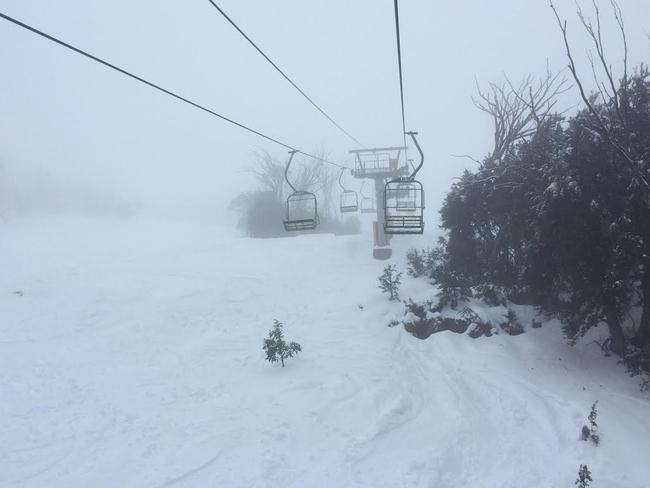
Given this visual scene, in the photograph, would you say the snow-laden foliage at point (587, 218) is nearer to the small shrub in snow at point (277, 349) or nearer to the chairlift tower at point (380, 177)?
the small shrub in snow at point (277, 349)

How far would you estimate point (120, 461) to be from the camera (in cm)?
737

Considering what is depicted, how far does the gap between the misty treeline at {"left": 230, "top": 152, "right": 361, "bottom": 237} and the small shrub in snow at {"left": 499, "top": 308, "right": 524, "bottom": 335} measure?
2642cm

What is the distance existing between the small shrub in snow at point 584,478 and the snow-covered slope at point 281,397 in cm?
23

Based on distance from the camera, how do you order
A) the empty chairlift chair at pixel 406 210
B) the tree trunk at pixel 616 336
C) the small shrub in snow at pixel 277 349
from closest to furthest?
the empty chairlift chair at pixel 406 210
the tree trunk at pixel 616 336
the small shrub in snow at pixel 277 349

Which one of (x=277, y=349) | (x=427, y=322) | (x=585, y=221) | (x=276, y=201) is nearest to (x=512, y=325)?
(x=427, y=322)

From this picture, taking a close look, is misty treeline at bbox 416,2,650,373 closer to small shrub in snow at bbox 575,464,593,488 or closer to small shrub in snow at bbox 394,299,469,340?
small shrub in snow at bbox 394,299,469,340

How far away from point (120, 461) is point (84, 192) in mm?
53993

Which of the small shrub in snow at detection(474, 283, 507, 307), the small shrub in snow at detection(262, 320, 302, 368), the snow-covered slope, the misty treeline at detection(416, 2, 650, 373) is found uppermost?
the misty treeline at detection(416, 2, 650, 373)

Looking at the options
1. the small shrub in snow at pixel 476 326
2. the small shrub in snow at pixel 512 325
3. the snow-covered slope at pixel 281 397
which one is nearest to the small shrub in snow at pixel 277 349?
the snow-covered slope at pixel 281 397

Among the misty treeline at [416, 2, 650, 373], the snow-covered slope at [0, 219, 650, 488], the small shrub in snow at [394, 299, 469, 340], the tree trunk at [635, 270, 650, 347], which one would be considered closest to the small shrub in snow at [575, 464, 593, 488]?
the snow-covered slope at [0, 219, 650, 488]

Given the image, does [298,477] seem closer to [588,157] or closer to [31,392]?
A: [31,392]

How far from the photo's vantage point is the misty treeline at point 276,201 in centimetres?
3778

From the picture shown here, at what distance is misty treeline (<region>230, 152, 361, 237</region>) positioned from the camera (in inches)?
1487

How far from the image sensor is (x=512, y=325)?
12922mm
